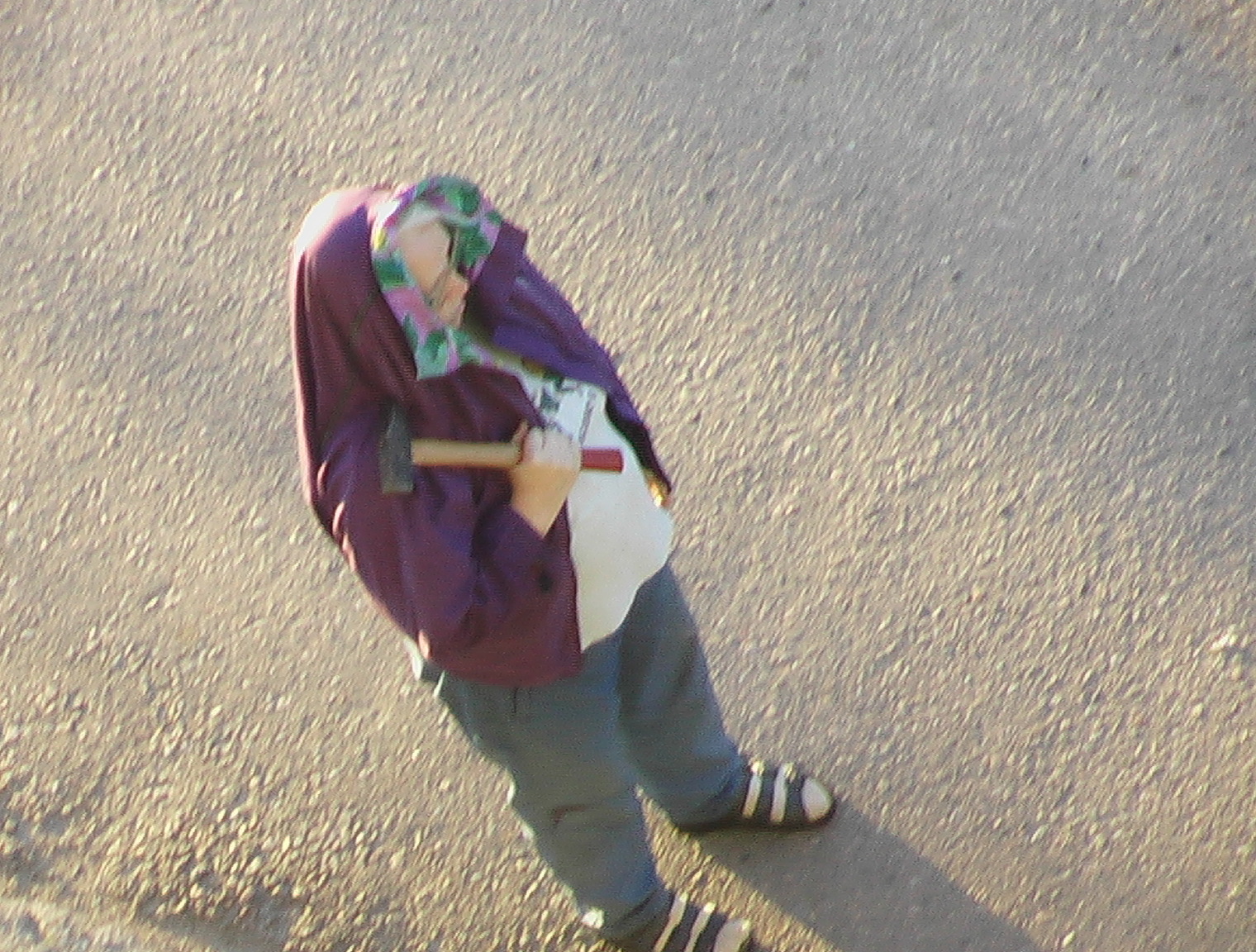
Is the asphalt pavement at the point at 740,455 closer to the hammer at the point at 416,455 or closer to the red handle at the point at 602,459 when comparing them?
the red handle at the point at 602,459

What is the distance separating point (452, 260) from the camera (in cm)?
228

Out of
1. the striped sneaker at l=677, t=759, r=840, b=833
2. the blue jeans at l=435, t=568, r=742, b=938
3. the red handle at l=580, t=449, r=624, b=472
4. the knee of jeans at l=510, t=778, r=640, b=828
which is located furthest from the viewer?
the striped sneaker at l=677, t=759, r=840, b=833

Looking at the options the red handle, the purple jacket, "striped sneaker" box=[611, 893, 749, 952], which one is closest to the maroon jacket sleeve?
the purple jacket

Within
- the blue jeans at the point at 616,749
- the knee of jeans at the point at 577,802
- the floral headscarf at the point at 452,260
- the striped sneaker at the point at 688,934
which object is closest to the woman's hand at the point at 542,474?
the floral headscarf at the point at 452,260

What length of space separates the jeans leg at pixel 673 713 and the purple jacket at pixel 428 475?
1.04 ft

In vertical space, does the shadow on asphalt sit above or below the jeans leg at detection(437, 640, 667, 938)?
below

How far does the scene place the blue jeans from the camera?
2.53 meters

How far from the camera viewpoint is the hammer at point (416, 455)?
216 cm

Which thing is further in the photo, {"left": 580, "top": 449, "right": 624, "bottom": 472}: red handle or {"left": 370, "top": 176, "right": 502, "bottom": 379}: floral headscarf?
{"left": 580, "top": 449, "right": 624, "bottom": 472}: red handle

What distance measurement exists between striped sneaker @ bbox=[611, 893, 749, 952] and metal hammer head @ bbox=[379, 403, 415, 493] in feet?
4.32

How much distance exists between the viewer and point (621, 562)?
2496mm

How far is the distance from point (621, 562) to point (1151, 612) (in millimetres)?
1534

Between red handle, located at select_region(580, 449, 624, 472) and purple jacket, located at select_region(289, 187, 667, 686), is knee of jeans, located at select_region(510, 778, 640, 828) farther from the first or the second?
red handle, located at select_region(580, 449, 624, 472)

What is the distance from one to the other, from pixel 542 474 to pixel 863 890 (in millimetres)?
1397
